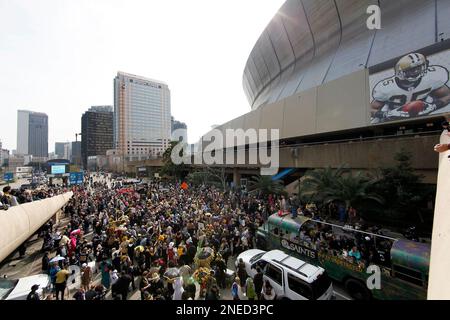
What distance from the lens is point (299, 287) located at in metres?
6.52

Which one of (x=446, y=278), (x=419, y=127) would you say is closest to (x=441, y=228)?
(x=446, y=278)

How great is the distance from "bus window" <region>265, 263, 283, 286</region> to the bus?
2.27m

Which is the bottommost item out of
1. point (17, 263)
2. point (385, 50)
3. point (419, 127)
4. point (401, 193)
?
point (17, 263)

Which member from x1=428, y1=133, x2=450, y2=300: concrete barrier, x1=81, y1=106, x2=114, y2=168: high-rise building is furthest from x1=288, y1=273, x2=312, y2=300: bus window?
x1=81, y1=106, x2=114, y2=168: high-rise building

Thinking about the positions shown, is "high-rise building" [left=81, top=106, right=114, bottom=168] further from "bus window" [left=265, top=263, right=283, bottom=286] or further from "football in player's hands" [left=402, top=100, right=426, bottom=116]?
"bus window" [left=265, top=263, right=283, bottom=286]

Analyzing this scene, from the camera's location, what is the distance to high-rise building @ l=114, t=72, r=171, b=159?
433ft

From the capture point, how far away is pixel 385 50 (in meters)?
20.1

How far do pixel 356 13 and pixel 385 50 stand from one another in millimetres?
8298

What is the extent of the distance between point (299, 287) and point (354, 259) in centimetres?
237

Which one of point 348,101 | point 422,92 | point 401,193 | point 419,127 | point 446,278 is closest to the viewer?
point 446,278

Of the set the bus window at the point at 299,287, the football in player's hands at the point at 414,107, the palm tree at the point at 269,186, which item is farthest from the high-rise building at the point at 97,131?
the bus window at the point at 299,287

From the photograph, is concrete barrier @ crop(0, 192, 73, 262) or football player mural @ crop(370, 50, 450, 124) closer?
concrete barrier @ crop(0, 192, 73, 262)
